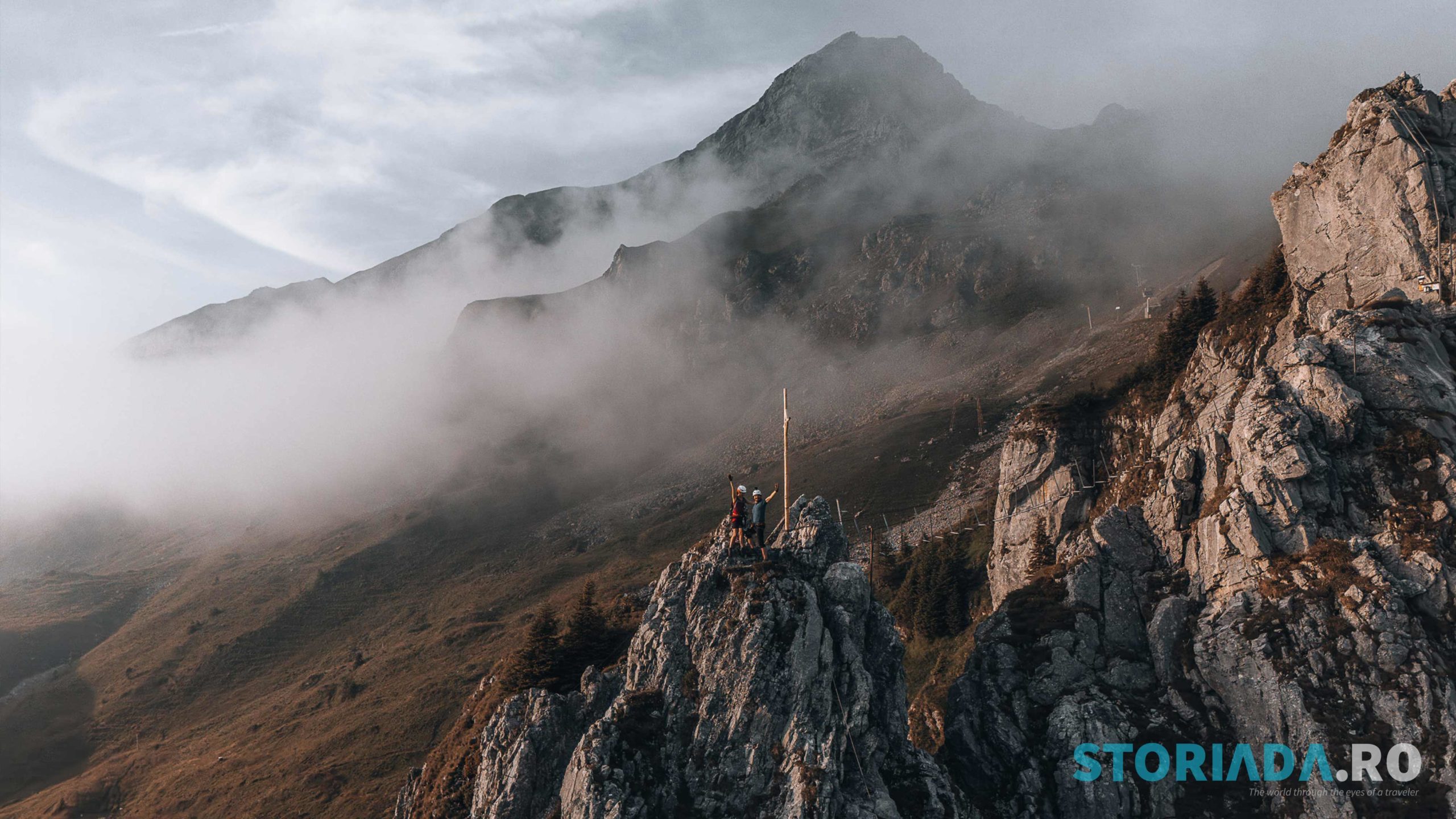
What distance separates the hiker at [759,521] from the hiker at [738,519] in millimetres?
449

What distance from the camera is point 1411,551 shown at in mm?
37812

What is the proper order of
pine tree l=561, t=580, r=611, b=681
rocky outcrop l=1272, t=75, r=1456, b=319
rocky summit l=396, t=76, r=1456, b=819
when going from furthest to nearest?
rocky outcrop l=1272, t=75, r=1456, b=319 → pine tree l=561, t=580, r=611, b=681 → rocky summit l=396, t=76, r=1456, b=819

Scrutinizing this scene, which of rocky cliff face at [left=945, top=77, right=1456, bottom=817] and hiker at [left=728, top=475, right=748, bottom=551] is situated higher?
hiker at [left=728, top=475, right=748, bottom=551]

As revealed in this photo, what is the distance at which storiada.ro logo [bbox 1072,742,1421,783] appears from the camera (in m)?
33.4

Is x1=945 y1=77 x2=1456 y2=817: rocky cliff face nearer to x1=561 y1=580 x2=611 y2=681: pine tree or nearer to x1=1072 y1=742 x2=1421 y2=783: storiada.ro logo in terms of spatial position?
x1=1072 y1=742 x2=1421 y2=783: storiada.ro logo

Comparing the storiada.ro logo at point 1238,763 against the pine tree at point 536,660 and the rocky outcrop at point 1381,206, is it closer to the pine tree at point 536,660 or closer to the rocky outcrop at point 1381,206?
the pine tree at point 536,660

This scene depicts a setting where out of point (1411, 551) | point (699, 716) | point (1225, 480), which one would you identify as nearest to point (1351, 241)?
point (1225, 480)

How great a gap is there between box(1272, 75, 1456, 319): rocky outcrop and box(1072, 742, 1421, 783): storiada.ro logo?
33.7 meters

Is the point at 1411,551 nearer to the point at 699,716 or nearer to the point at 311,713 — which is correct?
the point at 699,716

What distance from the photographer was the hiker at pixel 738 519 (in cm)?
Answer: 3741

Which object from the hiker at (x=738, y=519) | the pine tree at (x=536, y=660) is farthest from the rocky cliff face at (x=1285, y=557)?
the pine tree at (x=536, y=660)

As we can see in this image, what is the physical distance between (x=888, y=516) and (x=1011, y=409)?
42.0m

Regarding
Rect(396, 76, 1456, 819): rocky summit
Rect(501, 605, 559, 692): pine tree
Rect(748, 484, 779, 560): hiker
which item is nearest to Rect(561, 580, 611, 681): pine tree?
Rect(501, 605, 559, 692): pine tree

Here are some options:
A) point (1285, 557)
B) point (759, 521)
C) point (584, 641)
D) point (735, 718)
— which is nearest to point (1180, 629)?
point (1285, 557)
